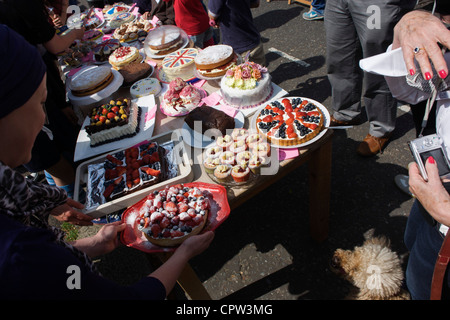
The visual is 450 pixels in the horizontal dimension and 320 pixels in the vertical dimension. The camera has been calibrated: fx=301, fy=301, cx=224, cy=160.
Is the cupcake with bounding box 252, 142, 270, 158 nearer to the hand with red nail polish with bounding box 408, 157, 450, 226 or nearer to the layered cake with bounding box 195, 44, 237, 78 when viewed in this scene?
the hand with red nail polish with bounding box 408, 157, 450, 226

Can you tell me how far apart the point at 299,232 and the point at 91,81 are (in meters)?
2.69

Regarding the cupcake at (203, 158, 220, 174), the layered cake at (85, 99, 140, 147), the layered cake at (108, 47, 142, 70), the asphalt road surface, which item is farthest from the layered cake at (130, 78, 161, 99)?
the asphalt road surface

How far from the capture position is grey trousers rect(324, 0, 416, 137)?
2756 mm

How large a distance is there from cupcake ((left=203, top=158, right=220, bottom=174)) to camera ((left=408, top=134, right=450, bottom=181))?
1.18 m

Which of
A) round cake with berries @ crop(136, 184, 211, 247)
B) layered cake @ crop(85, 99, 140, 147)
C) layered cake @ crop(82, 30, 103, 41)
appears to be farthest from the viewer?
layered cake @ crop(82, 30, 103, 41)

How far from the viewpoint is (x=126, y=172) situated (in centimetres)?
216

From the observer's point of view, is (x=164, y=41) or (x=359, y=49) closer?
(x=359, y=49)

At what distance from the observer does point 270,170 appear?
2084 mm

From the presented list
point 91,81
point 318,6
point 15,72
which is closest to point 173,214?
point 15,72

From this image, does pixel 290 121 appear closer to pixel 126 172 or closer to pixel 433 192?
pixel 433 192

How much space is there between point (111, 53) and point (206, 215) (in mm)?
3209

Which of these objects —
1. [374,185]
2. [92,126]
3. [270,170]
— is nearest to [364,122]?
[374,185]

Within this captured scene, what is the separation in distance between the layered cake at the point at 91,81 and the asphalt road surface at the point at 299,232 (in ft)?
5.76
